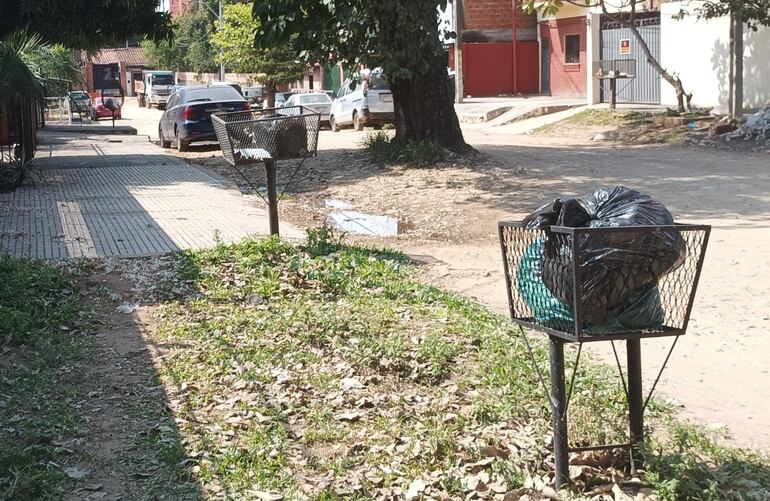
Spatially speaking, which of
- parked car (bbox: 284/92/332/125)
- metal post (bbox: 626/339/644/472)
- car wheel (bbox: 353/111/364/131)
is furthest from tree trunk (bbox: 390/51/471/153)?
parked car (bbox: 284/92/332/125)

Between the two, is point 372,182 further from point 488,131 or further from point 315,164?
point 488,131

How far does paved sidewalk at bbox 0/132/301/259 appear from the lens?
9836mm

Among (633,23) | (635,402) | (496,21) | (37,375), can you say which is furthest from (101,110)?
(635,402)

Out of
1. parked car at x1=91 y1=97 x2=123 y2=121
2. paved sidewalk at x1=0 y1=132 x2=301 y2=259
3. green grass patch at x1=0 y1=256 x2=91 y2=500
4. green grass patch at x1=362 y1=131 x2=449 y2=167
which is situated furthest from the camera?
parked car at x1=91 y1=97 x2=123 y2=121

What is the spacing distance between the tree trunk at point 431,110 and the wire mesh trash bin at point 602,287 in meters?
12.7

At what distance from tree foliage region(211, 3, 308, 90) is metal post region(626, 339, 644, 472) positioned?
36.9 metres

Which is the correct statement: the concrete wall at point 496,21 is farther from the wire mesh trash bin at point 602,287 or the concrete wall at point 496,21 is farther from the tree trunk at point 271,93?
the wire mesh trash bin at point 602,287

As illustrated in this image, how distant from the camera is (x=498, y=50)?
40.5 m

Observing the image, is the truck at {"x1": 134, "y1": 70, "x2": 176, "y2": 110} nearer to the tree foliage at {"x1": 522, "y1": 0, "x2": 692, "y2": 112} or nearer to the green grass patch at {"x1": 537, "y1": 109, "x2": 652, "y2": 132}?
the tree foliage at {"x1": 522, "y1": 0, "x2": 692, "y2": 112}

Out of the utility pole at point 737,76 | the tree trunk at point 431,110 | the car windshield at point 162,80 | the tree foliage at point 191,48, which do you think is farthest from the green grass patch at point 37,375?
the tree foliage at point 191,48

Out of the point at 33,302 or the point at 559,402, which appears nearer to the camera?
the point at 559,402

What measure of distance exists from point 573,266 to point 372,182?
11.4 metres

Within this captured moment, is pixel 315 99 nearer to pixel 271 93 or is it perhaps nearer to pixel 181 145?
pixel 271 93

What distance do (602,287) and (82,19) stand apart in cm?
1490
